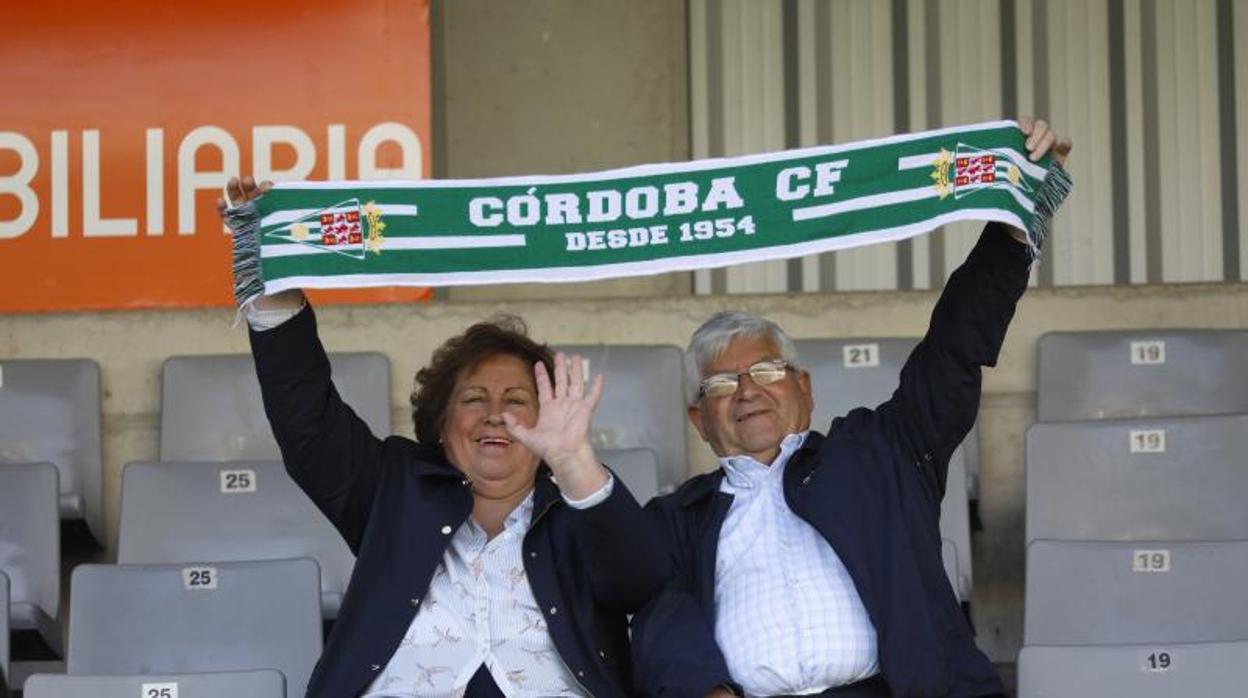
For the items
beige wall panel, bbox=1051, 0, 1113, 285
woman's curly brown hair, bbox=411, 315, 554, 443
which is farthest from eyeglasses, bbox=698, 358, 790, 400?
beige wall panel, bbox=1051, 0, 1113, 285

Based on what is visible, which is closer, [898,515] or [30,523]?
[898,515]

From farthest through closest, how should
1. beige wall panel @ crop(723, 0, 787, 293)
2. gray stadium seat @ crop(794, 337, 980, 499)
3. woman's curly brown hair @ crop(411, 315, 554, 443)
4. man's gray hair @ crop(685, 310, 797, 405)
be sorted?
beige wall panel @ crop(723, 0, 787, 293) → gray stadium seat @ crop(794, 337, 980, 499) → man's gray hair @ crop(685, 310, 797, 405) → woman's curly brown hair @ crop(411, 315, 554, 443)

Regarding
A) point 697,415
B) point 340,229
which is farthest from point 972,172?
point 340,229

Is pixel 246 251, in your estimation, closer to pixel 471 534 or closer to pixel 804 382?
pixel 471 534

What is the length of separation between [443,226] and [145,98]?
2.54m

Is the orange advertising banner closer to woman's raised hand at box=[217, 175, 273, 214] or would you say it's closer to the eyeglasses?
the eyeglasses

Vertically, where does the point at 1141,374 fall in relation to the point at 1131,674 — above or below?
above

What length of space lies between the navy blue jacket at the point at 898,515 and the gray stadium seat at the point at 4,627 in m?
1.40

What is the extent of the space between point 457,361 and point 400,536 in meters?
0.40

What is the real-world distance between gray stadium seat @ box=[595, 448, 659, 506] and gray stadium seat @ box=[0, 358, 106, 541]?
145 cm

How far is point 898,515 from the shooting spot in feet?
13.7

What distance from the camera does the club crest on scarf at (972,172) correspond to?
→ 397 cm

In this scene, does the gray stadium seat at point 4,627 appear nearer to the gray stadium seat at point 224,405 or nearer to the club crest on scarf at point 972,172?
the gray stadium seat at point 224,405

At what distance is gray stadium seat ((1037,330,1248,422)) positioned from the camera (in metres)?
5.84
